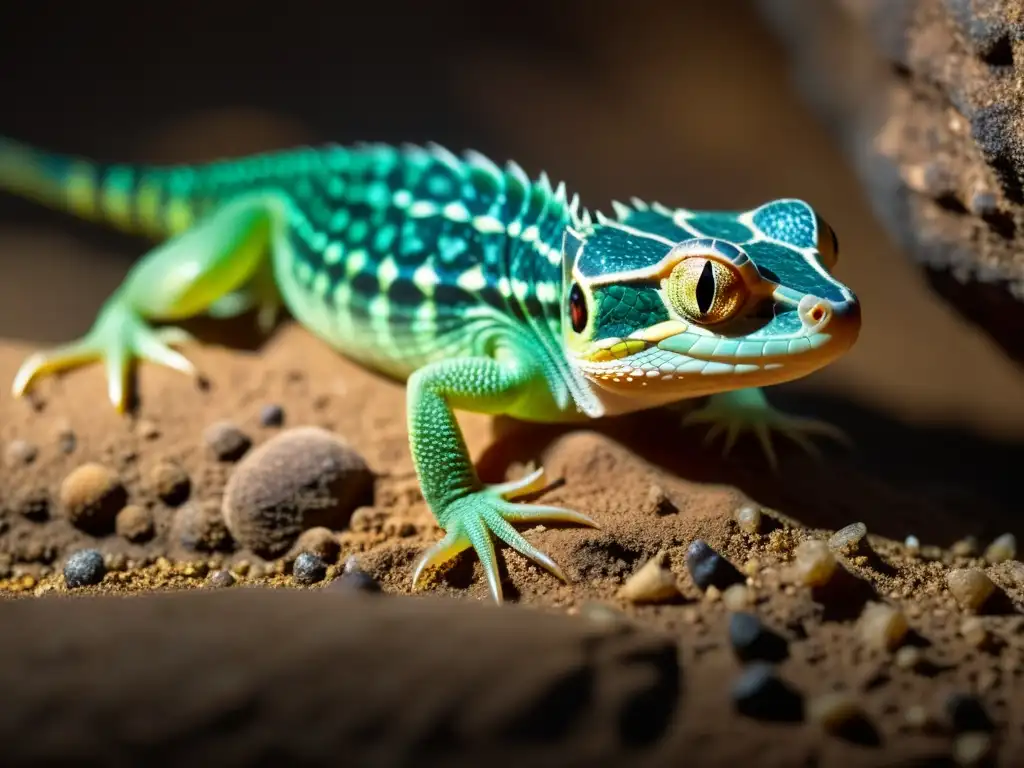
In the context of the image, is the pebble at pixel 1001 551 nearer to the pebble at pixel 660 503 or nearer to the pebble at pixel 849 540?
the pebble at pixel 849 540

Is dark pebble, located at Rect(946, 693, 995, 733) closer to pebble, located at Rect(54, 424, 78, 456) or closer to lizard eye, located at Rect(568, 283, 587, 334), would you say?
lizard eye, located at Rect(568, 283, 587, 334)

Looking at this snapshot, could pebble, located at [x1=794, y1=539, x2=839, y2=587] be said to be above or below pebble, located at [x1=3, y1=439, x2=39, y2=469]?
above

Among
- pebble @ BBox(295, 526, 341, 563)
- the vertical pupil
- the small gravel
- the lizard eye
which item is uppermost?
the vertical pupil

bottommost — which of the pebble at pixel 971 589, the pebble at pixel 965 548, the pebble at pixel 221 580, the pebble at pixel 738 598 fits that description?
the pebble at pixel 221 580

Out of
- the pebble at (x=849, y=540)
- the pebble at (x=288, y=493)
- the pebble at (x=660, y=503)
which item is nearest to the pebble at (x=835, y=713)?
the pebble at (x=849, y=540)

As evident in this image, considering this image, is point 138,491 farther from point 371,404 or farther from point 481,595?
point 481,595

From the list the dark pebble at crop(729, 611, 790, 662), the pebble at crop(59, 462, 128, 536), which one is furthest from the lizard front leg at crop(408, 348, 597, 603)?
the pebble at crop(59, 462, 128, 536)

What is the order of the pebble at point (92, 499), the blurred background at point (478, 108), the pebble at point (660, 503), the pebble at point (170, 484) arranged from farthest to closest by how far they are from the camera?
the blurred background at point (478, 108) → the pebble at point (170, 484) → the pebble at point (92, 499) → the pebble at point (660, 503)
